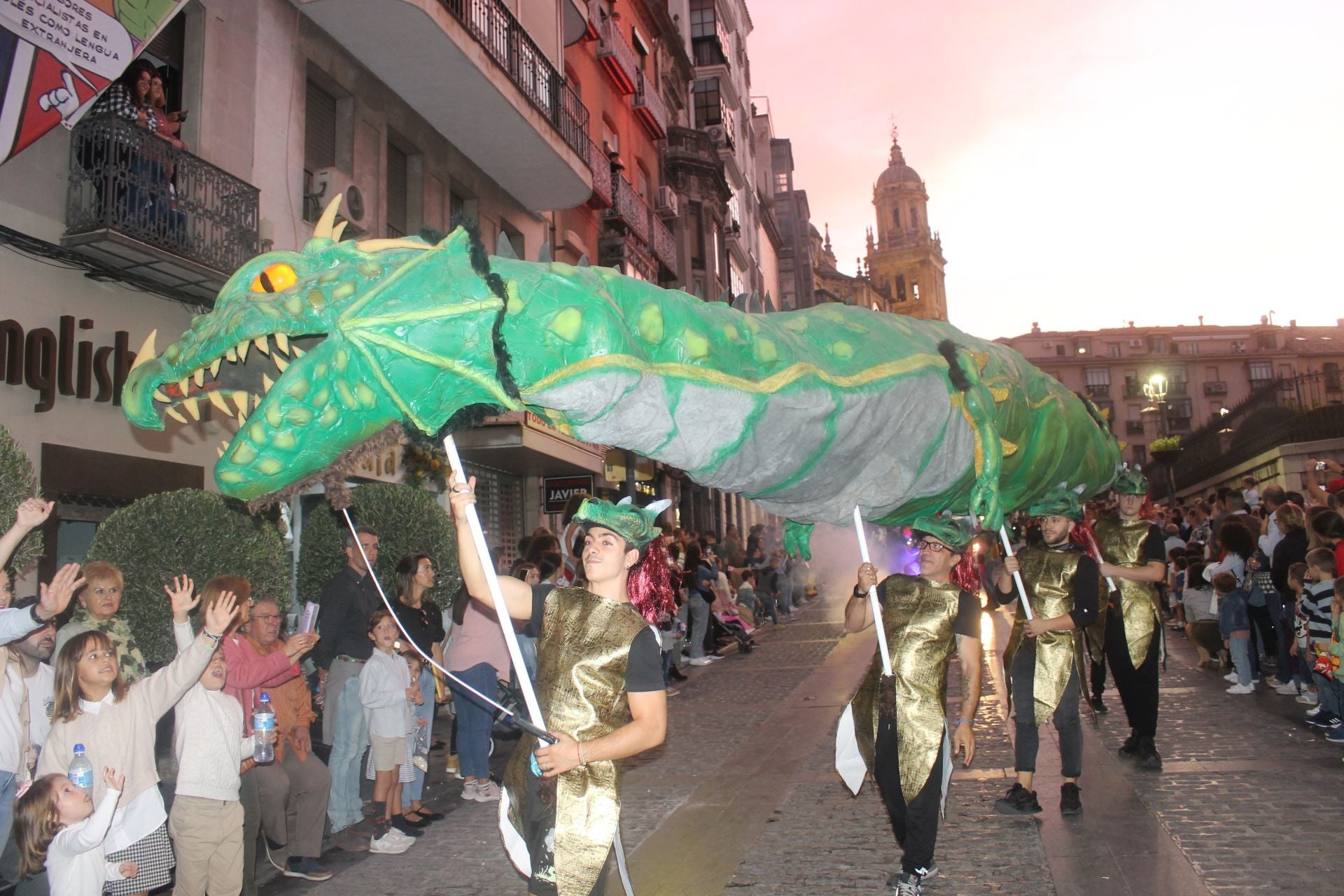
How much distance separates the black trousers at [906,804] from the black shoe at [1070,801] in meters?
1.61

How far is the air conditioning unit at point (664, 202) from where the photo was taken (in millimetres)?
28469

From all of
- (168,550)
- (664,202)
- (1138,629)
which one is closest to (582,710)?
(168,550)

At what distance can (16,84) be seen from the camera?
7.45m

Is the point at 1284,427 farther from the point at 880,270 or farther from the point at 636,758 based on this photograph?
the point at 880,270

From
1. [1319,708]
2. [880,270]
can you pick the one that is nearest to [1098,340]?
[880,270]

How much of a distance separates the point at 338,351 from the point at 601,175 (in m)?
19.6

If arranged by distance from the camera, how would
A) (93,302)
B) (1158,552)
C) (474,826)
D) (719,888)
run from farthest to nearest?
1. (93,302)
2. (1158,552)
3. (474,826)
4. (719,888)

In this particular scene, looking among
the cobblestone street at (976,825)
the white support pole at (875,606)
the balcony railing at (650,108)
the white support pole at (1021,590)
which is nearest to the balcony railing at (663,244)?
the balcony railing at (650,108)

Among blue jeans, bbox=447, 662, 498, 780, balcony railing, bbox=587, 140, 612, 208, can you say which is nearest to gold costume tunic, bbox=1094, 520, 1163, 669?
blue jeans, bbox=447, 662, 498, 780

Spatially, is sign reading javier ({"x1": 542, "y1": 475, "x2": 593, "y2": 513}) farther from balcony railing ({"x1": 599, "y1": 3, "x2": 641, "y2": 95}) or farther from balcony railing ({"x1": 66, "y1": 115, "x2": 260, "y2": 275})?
balcony railing ({"x1": 599, "y1": 3, "x2": 641, "y2": 95})

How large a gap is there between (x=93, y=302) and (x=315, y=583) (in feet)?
10.6

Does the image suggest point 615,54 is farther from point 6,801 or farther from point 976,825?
point 6,801

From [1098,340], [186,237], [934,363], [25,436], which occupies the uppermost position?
[1098,340]

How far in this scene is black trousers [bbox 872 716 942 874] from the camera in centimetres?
474
